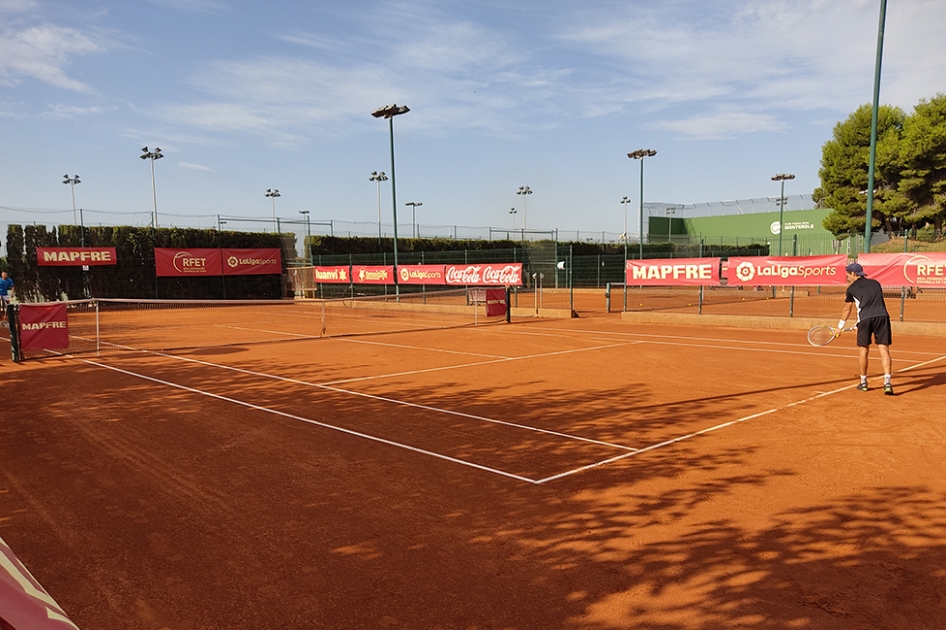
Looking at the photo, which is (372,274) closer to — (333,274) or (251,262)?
(333,274)

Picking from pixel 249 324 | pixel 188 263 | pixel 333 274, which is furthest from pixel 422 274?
pixel 188 263

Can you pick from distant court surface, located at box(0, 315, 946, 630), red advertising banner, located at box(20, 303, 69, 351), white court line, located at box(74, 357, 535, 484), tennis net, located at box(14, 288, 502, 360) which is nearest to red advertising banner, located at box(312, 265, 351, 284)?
tennis net, located at box(14, 288, 502, 360)

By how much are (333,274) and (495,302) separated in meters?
14.4

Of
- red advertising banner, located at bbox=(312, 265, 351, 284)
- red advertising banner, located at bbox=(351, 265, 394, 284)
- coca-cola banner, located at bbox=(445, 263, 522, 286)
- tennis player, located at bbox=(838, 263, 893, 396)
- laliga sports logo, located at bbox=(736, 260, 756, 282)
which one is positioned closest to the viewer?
tennis player, located at bbox=(838, 263, 893, 396)

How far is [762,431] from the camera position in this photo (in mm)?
7219

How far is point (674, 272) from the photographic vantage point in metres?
22.2

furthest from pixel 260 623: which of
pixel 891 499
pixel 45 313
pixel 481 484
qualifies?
pixel 45 313

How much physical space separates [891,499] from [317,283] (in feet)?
115

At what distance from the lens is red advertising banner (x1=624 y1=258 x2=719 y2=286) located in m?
21.2

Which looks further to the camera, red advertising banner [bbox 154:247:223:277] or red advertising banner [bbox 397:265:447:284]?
red advertising banner [bbox 154:247:223:277]

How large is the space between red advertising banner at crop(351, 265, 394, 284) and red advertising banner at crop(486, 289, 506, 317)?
9.26 meters

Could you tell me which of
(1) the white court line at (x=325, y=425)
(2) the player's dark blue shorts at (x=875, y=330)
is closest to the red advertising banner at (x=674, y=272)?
(2) the player's dark blue shorts at (x=875, y=330)

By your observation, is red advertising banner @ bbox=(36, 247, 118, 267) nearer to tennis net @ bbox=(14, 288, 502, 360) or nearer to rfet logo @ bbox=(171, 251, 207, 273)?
tennis net @ bbox=(14, 288, 502, 360)

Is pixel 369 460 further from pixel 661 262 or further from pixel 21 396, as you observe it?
pixel 661 262
